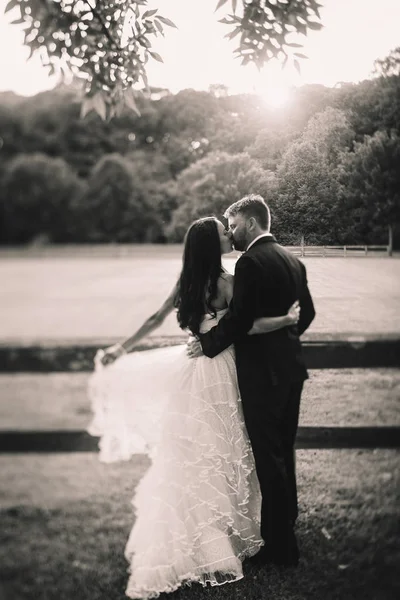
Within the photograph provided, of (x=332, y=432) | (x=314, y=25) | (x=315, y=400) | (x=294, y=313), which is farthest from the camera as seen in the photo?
(x=315, y=400)

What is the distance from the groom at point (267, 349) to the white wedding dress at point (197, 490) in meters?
0.11

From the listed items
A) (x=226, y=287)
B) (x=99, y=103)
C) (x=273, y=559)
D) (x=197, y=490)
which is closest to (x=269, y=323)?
(x=226, y=287)

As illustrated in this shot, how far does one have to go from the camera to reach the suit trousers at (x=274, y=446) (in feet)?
8.78

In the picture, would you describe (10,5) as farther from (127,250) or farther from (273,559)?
(273,559)

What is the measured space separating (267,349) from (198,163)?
4.74 ft

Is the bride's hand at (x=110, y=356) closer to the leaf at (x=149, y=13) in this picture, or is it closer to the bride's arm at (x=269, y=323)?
the bride's arm at (x=269, y=323)

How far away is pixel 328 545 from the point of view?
3.09 m

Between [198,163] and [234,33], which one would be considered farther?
[198,163]

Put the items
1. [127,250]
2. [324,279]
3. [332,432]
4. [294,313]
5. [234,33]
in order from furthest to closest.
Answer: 1. [127,250]
2. [332,432]
3. [324,279]
4. [234,33]
5. [294,313]

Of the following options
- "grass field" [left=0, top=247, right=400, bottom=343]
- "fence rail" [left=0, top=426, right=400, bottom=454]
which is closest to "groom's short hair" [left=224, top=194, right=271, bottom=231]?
"grass field" [left=0, top=247, right=400, bottom=343]

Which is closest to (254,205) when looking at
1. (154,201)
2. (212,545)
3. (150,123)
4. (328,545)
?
(154,201)

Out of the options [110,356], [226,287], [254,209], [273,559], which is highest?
[254,209]

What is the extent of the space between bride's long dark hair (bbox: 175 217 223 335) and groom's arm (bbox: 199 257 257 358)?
195 mm

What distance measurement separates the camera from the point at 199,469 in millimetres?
2770
